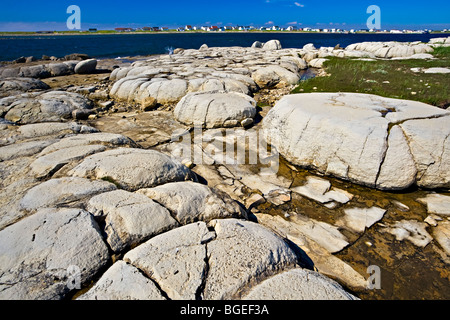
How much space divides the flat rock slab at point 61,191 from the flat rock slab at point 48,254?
0.88 ft

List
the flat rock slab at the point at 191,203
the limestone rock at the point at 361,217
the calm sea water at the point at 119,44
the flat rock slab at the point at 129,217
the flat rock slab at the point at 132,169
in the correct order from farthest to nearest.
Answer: the calm sea water at the point at 119,44 < the limestone rock at the point at 361,217 < the flat rock slab at the point at 132,169 < the flat rock slab at the point at 191,203 < the flat rock slab at the point at 129,217

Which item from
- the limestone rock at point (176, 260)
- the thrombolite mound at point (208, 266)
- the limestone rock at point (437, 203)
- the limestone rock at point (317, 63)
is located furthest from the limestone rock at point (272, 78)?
→ the limestone rock at point (176, 260)

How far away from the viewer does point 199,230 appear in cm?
248

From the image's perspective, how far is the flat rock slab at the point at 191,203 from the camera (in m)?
2.83

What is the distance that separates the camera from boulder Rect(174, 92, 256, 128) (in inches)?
251

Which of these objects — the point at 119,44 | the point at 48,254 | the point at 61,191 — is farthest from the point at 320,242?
the point at 119,44

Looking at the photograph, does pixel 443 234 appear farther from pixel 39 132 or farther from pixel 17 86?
pixel 17 86

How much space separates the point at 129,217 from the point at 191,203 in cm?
74

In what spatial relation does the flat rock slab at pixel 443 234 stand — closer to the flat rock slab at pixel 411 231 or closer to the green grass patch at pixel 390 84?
the flat rock slab at pixel 411 231

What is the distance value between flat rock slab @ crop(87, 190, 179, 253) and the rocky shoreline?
14 millimetres

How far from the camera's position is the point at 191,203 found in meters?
2.92

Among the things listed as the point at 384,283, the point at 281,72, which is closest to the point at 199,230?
the point at 384,283
